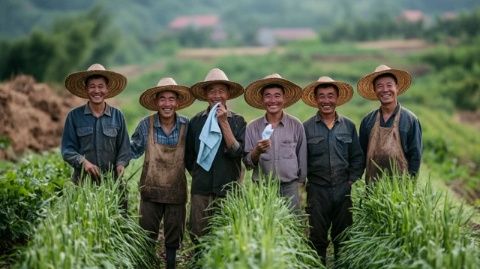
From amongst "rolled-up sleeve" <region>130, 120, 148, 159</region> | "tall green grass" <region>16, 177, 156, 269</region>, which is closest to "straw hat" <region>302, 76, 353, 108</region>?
"rolled-up sleeve" <region>130, 120, 148, 159</region>

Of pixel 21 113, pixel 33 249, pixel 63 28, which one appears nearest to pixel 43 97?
pixel 21 113

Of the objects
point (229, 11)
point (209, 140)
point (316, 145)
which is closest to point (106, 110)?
point (209, 140)

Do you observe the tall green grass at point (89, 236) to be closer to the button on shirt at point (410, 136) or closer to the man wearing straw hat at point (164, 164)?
the man wearing straw hat at point (164, 164)

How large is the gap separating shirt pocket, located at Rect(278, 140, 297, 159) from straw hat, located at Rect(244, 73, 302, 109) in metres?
0.46

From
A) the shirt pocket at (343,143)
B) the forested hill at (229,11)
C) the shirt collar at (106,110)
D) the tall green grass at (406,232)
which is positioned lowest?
the tall green grass at (406,232)

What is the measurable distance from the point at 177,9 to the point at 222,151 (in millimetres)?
80817

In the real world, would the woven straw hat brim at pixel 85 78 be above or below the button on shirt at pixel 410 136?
above

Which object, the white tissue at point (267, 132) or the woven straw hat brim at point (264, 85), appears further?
the woven straw hat brim at point (264, 85)

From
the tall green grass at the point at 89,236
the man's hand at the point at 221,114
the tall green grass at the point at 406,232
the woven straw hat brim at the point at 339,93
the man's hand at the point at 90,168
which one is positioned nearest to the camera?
the tall green grass at the point at 89,236

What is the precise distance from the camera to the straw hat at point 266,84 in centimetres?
588

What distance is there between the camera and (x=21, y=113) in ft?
44.6

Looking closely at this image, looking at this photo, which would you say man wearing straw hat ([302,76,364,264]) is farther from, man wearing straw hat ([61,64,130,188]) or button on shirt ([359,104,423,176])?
man wearing straw hat ([61,64,130,188])

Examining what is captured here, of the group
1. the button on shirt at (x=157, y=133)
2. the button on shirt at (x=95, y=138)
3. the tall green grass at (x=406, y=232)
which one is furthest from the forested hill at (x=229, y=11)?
the tall green grass at (x=406, y=232)

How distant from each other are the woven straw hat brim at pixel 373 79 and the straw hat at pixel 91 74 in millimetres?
2431
